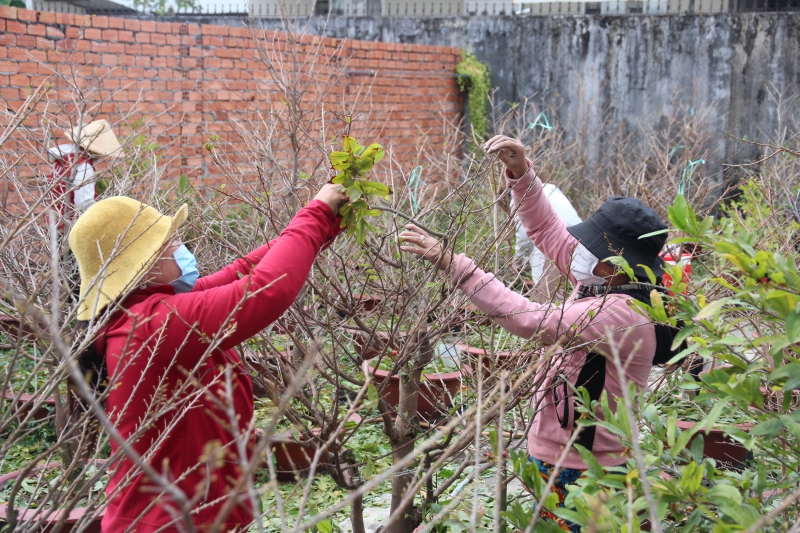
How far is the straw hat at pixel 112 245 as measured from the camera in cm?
189

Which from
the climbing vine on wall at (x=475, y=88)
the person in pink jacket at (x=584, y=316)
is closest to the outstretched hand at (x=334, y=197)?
the person in pink jacket at (x=584, y=316)

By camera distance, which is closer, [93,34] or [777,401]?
[777,401]

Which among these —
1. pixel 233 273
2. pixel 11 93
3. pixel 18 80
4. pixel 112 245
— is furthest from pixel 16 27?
pixel 112 245

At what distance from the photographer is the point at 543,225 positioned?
2.78m

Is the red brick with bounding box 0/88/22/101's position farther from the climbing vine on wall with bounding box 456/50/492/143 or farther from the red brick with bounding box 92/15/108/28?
the climbing vine on wall with bounding box 456/50/492/143

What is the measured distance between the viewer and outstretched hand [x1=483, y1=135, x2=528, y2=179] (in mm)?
2418

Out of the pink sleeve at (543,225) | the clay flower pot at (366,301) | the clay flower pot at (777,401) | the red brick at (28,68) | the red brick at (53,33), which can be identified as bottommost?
the clay flower pot at (777,401)

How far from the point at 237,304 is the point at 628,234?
1.25 m

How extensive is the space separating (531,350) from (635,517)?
116cm

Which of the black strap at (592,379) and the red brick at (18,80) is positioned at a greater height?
the red brick at (18,80)

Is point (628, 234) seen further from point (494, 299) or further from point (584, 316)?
point (494, 299)

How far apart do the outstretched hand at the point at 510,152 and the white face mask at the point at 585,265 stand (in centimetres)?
34

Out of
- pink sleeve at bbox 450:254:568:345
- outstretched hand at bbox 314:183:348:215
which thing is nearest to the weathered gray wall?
pink sleeve at bbox 450:254:568:345

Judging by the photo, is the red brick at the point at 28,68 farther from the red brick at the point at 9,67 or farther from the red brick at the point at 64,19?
the red brick at the point at 64,19
